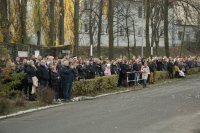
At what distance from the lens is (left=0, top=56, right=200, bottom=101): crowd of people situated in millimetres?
22297

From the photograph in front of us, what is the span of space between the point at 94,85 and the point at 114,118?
1118 centimetres

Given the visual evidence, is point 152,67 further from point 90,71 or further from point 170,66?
point 90,71

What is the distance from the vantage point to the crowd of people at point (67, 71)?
22297mm

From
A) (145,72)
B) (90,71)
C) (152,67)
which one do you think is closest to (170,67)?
(152,67)

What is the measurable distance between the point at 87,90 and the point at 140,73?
25.9 feet

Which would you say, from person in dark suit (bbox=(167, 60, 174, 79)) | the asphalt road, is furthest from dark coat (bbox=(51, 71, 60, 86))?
person in dark suit (bbox=(167, 60, 174, 79))

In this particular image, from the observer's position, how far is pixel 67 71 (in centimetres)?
2362

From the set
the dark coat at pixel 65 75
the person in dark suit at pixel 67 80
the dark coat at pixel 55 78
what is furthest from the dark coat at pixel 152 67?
the dark coat at pixel 55 78

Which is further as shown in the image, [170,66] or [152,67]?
[170,66]

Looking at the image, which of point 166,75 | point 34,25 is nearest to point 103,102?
point 166,75

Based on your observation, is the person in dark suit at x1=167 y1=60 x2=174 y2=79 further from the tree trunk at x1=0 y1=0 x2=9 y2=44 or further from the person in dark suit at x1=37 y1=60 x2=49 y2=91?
the person in dark suit at x1=37 y1=60 x2=49 y2=91

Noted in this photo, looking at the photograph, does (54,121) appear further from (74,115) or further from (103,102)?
(103,102)

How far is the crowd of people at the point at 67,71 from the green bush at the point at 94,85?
15.4 inches

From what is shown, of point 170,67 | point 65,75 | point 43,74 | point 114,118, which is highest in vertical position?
point 43,74
